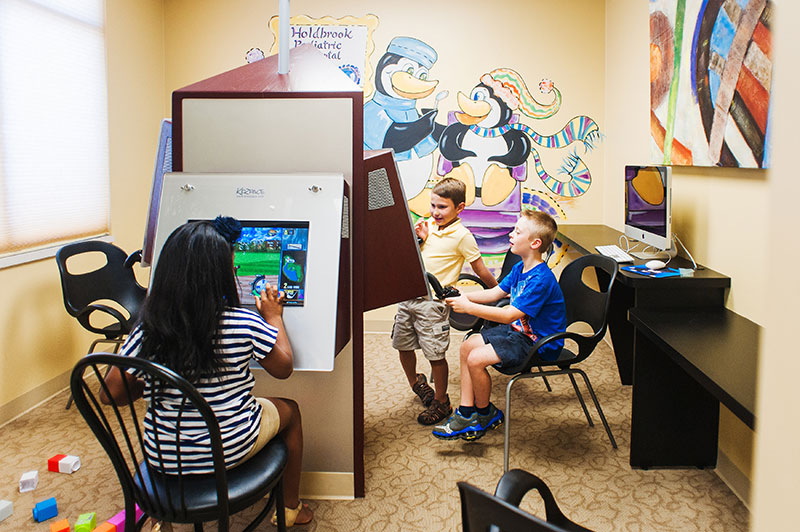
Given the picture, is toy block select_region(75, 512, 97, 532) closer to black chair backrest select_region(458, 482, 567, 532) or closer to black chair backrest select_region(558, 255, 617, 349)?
black chair backrest select_region(458, 482, 567, 532)

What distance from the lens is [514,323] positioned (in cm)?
280

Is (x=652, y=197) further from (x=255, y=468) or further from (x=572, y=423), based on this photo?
(x=255, y=468)

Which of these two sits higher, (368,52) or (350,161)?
(368,52)

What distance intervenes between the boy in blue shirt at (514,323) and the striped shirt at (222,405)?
1.18m

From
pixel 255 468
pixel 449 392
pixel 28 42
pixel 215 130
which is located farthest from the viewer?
pixel 449 392

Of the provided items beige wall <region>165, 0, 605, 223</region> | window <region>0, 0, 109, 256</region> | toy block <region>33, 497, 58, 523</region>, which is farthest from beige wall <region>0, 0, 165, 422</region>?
toy block <region>33, 497, 58, 523</region>

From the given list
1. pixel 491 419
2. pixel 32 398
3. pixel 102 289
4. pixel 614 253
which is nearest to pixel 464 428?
pixel 491 419

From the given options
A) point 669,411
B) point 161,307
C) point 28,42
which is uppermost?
point 28,42

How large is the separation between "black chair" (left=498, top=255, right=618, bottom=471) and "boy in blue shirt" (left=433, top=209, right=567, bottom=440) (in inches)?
2.2

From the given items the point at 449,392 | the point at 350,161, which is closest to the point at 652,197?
the point at 449,392

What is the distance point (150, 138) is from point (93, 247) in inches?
55.8

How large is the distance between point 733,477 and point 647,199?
1370 millimetres

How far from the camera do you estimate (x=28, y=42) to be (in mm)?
3277

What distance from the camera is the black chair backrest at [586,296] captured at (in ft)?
8.68
